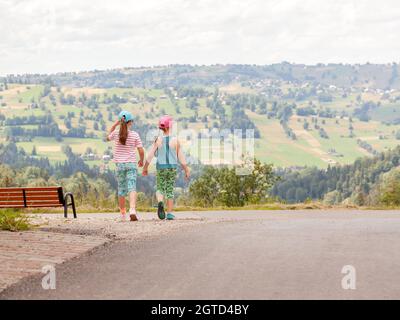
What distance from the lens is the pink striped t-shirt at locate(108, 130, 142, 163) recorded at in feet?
49.1

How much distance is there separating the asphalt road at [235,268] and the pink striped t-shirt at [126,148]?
3.32m

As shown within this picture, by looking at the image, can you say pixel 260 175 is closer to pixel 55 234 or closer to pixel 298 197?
pixel 55 234

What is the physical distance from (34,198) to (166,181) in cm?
421

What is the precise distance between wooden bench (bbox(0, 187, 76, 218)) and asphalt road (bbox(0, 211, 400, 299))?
20.9ft

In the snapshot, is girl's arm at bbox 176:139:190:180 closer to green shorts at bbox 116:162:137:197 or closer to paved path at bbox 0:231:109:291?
green shorts at bbox 116:162:137:197

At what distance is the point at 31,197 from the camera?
59.1 feet

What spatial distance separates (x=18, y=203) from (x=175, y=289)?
1206cm

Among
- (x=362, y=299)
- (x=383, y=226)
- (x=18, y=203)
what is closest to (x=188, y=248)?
(x=362, y=299)

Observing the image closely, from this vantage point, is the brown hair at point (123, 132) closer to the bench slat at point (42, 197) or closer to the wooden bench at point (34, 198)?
the wooden bench at point (34, 198)

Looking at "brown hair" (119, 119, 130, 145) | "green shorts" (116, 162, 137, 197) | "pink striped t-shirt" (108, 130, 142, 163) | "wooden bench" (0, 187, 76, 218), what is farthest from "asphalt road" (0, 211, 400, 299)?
"wooden bench" (0, 187, 76, 218)

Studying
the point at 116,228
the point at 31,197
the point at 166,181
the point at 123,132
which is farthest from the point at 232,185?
the point at 116,228

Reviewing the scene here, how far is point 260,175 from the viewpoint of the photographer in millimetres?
41375

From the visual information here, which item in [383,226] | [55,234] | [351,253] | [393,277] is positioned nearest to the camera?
[393,277]
